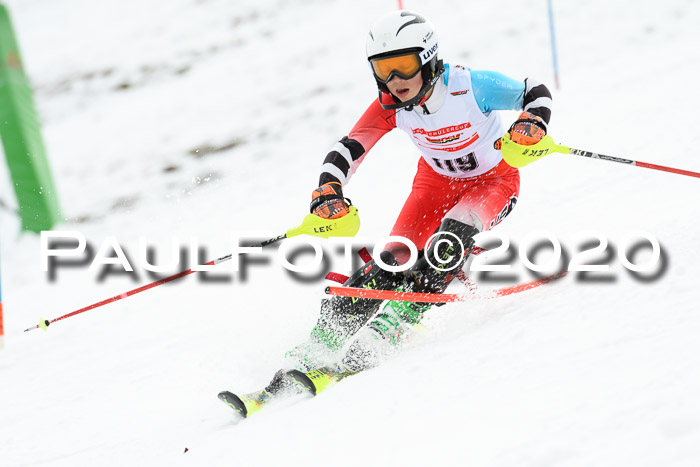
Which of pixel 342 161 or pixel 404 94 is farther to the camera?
pixel 342 161

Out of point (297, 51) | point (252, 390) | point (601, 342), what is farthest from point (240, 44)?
point (601, 342)

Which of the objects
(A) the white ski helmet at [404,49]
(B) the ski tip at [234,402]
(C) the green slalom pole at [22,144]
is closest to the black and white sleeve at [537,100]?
(A) the white ski helmet at [404,49]

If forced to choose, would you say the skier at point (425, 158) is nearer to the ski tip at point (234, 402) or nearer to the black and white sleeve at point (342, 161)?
the black and white sleeve at point (342, 161)

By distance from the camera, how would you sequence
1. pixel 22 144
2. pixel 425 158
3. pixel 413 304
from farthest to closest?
pixel 22 144 < pixel 425 158 < pixel 413 304

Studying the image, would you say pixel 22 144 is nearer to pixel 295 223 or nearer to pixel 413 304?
pixel 295 223

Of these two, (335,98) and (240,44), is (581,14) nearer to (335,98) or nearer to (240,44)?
(335,98)

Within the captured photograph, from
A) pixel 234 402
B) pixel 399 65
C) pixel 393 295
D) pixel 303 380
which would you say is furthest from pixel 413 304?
pixel 399 65

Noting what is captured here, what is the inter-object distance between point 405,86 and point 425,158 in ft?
1.95

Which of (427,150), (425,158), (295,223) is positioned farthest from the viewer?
(295,223)

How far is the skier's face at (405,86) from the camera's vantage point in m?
3.14

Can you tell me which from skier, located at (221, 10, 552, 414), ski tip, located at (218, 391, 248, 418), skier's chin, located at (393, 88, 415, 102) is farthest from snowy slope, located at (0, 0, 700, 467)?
skier's chin, located at (393, 88, 415, 102)

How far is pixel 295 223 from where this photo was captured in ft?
20.1

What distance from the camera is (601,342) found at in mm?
2307

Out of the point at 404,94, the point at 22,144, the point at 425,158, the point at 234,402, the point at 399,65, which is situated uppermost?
the point at 399,65
